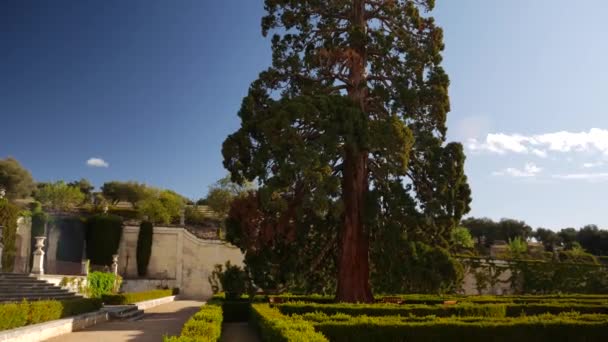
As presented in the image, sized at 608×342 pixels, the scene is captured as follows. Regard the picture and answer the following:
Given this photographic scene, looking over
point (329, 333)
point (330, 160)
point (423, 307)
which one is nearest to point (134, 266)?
point (330, 160)

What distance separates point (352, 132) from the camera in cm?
1638

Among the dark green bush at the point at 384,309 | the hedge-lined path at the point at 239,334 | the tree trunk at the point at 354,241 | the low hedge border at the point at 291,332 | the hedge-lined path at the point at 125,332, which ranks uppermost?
the tree trunk at the point at 354,241

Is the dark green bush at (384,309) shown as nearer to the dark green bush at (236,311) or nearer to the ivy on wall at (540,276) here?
the dark green bush at (236,311)

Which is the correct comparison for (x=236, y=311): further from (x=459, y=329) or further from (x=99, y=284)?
(x=459, y=329)

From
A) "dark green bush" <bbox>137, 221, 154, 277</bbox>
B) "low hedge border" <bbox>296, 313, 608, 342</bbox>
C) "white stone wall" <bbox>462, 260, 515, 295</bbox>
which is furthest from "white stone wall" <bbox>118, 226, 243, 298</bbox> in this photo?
"low hedge border" <bbox>296, 313, 608, 342</bbox>

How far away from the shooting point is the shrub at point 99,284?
2455cm

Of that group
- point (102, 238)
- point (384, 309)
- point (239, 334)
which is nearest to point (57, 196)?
point (102, 238)

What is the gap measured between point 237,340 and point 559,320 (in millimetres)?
7943

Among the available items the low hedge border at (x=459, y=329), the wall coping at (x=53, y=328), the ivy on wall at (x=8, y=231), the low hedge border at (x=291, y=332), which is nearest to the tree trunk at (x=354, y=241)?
the low hedge border at (x=459, y=329)

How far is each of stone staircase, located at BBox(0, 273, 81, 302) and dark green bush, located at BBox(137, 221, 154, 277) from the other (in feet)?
60.5

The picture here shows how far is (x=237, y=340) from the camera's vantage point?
13312 mm

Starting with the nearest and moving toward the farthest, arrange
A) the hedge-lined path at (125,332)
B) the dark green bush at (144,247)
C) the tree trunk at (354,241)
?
the hedge-lined path at (125,332) → the tree trunk at (354,241) → the dark green bush at (144,247)

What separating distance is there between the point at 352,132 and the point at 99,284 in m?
16.7

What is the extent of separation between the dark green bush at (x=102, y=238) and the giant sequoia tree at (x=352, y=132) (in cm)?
2373
